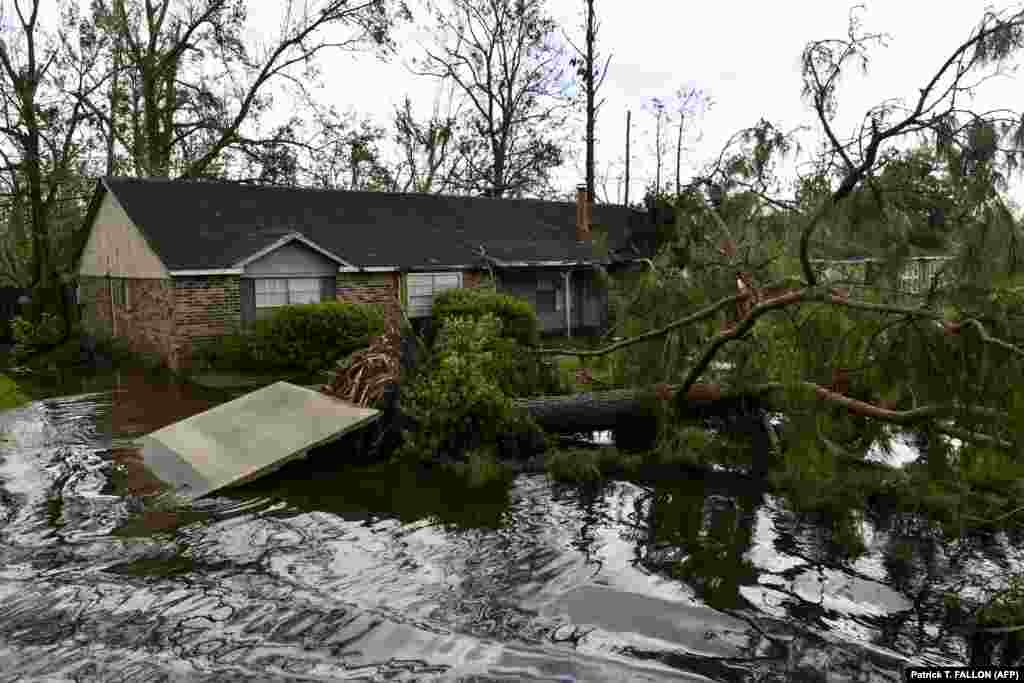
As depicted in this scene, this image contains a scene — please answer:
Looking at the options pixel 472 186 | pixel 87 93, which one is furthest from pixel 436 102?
pixel 87 93

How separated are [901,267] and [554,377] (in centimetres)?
496

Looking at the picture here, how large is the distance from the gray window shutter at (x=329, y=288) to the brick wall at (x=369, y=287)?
9cm

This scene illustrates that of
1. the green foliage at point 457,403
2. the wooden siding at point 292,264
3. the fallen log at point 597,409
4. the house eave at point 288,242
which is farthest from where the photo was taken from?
the wooden siding at point 292,264

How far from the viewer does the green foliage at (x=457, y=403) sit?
770 cm

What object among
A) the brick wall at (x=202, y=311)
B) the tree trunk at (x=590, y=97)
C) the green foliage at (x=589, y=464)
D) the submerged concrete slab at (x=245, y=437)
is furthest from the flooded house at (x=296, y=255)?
the tree trunk at (x=590, y=97)

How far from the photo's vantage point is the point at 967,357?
14.4 ft

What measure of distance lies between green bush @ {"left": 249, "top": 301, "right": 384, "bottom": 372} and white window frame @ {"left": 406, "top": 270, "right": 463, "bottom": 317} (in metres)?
3.30

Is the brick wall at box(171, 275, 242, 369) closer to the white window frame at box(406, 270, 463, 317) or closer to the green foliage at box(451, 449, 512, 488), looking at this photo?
the white window frame at box(406, 270, 463, 317)

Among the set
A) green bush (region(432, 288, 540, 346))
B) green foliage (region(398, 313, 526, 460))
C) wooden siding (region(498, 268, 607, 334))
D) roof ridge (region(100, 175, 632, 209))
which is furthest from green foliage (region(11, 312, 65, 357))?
green foliage (region(398, 313, 526, 460))

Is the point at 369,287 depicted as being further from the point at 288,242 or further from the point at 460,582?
the point at 460,582

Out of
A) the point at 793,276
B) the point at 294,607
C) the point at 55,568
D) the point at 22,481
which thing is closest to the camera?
the point at 294,607

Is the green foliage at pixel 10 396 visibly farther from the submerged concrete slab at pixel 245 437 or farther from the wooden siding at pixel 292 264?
the submerged concrete slab at pixel 245 437

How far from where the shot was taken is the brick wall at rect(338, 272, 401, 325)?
16.7m

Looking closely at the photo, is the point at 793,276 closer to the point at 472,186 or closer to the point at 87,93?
the point at 87,93
